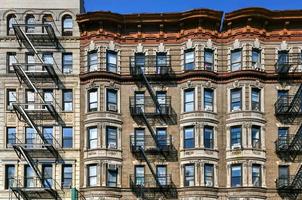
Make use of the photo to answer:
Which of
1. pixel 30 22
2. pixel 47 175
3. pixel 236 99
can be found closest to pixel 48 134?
pixel 47 175

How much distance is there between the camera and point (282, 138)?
50219 mm

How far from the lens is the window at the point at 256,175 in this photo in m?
49.2

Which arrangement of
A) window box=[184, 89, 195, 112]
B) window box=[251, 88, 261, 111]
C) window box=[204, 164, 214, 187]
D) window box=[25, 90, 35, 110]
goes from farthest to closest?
1. window box=[25, 90, 35, 110]
2. window box=[184, 89, 195, 112]
3. window box=[251, 88, 261, 111]
4. window box=[204, 164, 214, 187]

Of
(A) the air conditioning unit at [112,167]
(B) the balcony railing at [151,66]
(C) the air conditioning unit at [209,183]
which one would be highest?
(B) the balcony railing at [151,66]

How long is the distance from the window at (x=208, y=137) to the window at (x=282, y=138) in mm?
4978

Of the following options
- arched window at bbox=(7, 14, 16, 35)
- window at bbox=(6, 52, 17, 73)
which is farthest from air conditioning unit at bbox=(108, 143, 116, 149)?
arched window at bbox=(7, 14, 16, 35)

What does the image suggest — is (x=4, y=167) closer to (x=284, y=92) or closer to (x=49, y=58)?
(x=49, y=58)

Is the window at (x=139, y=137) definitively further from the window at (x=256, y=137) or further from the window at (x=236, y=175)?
the window at (x=256, y=137)

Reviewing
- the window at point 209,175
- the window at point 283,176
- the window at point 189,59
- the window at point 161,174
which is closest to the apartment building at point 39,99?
the window at point 161,174

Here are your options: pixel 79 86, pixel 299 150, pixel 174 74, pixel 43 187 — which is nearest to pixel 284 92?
pixel 299 150

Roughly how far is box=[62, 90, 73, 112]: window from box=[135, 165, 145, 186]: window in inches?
278

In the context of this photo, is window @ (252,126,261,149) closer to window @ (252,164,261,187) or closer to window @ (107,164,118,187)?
window @ (252,164,261,187)

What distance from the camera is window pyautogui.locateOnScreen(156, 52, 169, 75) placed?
169 ft

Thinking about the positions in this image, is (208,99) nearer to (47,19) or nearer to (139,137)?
(139,137)
